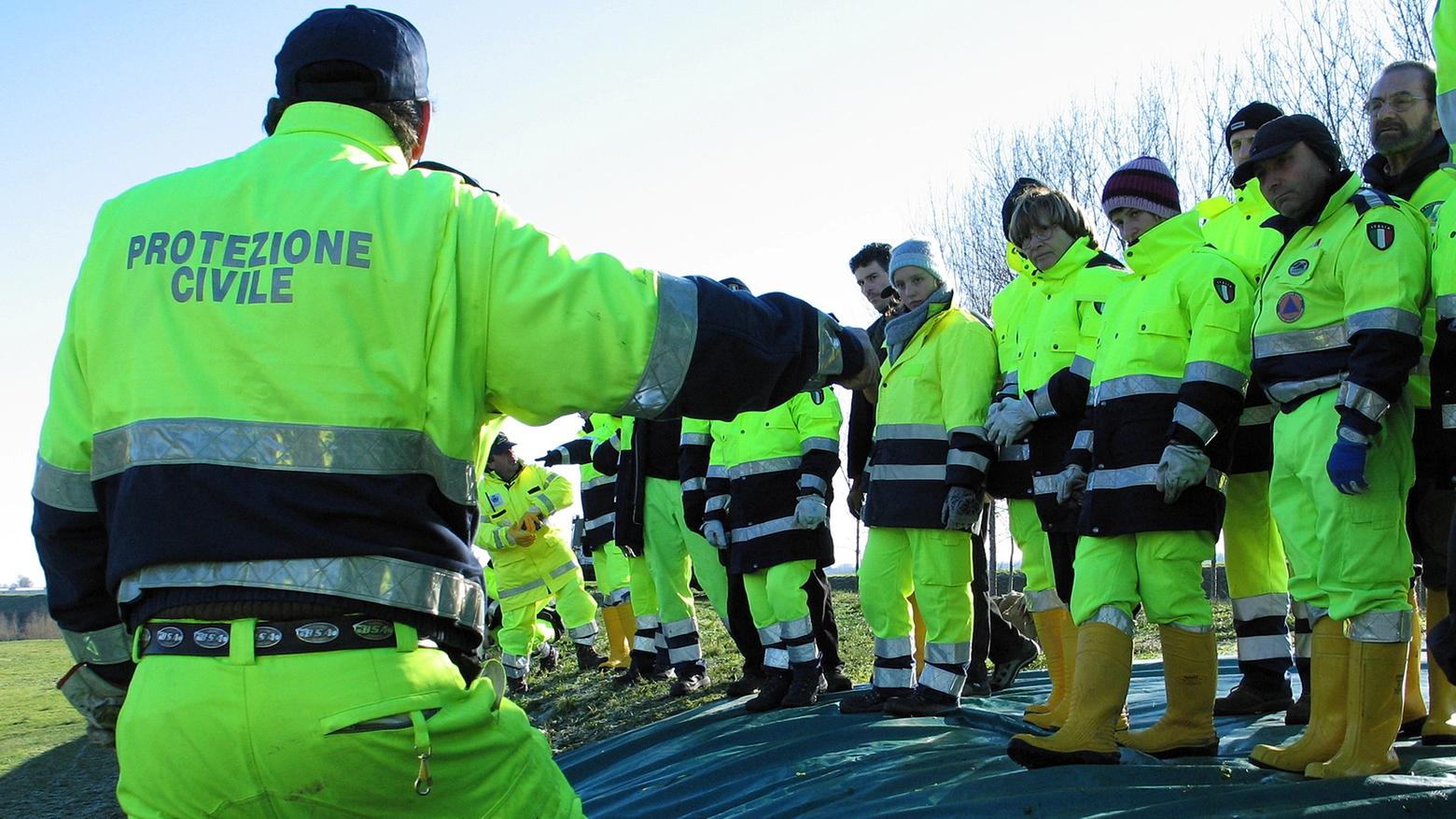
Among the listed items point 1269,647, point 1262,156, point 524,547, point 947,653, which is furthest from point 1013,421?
point 524,547

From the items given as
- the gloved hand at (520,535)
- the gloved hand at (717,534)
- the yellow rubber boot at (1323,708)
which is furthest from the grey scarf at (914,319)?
the gloved hand at (520,535)

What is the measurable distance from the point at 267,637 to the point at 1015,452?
4.11 m

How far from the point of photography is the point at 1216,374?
394 cm

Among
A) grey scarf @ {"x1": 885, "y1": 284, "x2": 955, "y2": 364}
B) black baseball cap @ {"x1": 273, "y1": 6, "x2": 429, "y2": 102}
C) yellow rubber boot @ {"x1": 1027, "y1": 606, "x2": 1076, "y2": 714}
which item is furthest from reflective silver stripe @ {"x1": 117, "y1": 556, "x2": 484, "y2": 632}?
grey scarf @ {"x1": 885, "y1": 284, "x2": 955, "y2": 364}

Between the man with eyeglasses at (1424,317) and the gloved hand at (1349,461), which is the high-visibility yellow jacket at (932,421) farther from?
the gloved hand at (1349,461)

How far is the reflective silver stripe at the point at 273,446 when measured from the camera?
6.06 ft

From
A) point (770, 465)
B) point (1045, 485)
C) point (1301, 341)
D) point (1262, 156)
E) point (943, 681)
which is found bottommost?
point (943, 681)

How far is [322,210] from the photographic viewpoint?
6.31 ft

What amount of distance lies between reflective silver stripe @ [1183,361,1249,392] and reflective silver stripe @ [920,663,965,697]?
1865 millimetres

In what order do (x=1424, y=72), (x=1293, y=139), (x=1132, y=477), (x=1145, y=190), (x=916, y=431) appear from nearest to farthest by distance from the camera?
(x=1293, y=139) < (x=1132, y=477) < (x=1424, y=72) < (x=1145, y=190) < (x=916, y=431)

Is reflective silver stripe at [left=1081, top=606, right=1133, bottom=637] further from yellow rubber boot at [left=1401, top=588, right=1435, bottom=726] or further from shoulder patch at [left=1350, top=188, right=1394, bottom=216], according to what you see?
shoulder patch at [left=1350, top=188, right=1394, bottom=216]

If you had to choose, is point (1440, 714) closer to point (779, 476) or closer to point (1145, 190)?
point (1145, 190)

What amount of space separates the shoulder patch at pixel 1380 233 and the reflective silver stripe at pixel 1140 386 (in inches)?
30.9

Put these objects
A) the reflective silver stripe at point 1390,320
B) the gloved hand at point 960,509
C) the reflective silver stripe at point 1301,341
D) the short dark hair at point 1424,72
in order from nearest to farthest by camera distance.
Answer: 1. the reflective silver stripe at point 1390,320
2. the reflective silver stripe at point 1301,341
3. the short dark hair at point 1424,72
4. the gloved hand at point 960,509
